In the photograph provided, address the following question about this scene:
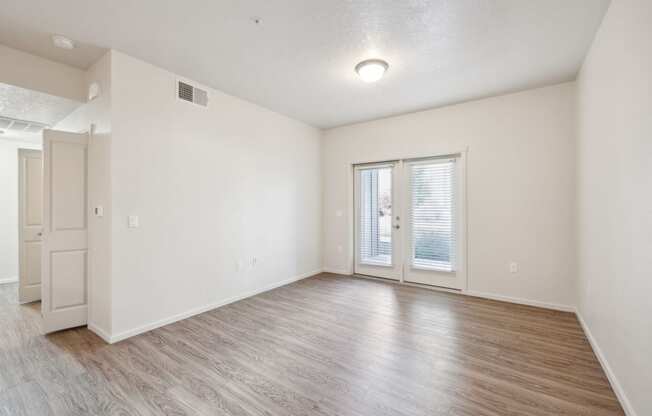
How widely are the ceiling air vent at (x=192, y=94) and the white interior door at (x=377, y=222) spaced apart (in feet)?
9.54

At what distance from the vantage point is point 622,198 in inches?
76.6

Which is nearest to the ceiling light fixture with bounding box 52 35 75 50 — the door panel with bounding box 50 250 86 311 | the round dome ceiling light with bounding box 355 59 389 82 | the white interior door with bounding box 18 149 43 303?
the door panel with bounding box 50 250 86 311

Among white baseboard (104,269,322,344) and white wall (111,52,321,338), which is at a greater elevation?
white wall (111,52,321,338)

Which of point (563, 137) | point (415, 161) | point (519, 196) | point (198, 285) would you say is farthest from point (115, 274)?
point (563, 137)

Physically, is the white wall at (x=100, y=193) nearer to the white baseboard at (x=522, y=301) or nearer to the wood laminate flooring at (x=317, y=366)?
the wood laminate flooring at (x=317, y=366)

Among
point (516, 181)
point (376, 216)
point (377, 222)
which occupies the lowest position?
point (377, 222)

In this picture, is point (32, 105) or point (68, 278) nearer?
point (68, 278)

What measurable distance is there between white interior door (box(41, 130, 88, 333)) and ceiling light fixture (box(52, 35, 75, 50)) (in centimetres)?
87

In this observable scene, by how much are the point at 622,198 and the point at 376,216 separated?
3473 mm

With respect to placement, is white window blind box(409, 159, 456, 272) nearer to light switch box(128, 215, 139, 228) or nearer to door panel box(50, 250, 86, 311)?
light switch box(128, 215, 139, 228)

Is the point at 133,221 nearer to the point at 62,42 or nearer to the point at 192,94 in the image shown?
the point at 192,94

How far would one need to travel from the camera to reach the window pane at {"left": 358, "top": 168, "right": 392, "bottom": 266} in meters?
5.09

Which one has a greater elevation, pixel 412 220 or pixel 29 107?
pixel 29 107

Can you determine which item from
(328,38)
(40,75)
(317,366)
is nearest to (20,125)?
(40,75)
